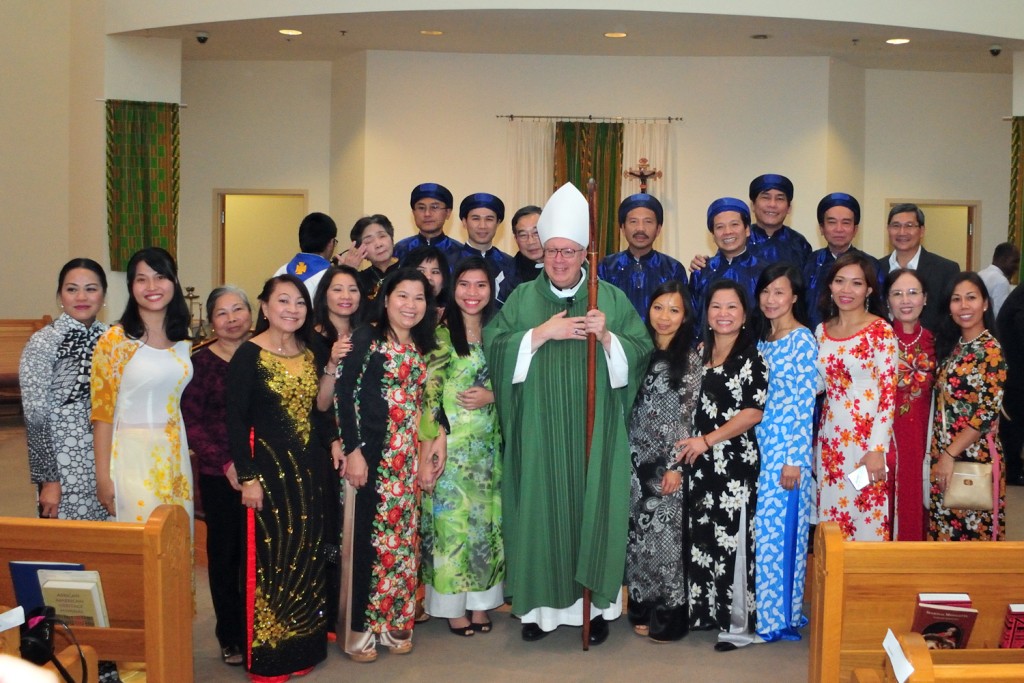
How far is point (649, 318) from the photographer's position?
455 centimetres

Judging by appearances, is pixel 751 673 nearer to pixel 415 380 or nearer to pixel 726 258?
pixel 415 380

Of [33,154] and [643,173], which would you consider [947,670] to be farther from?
[33,154]

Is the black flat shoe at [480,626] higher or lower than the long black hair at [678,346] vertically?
lower

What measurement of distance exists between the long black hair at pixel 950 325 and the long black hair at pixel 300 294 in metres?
2.77

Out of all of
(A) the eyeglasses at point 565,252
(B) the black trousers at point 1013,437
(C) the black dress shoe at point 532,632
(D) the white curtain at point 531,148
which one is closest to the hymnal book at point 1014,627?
(C) the black dress shoe at point 532,632

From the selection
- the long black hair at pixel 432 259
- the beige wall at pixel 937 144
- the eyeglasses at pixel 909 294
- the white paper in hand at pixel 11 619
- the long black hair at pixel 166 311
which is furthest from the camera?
the beige wall at pixel 937 144

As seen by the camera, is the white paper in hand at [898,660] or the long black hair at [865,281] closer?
the white paper in hand at [898,660]

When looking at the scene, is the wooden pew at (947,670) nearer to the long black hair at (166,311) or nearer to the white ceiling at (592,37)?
the long black hair at (166,311)

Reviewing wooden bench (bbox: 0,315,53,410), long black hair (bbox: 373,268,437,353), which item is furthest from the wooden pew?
wooden bench (bbox: 0,315,53,410)

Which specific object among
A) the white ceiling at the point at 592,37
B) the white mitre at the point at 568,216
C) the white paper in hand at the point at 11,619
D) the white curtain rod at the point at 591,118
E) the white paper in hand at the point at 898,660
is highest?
the white ceiling at the point at 592,37

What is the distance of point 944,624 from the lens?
9.60 ft

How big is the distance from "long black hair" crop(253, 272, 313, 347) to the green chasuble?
776mm

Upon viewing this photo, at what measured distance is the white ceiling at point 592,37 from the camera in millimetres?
9172

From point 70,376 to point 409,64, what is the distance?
24.0 feet
